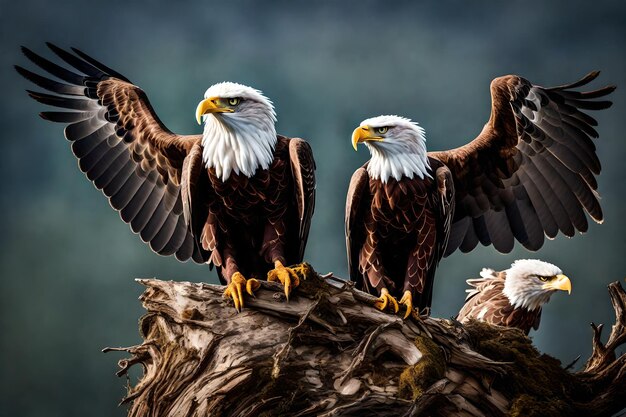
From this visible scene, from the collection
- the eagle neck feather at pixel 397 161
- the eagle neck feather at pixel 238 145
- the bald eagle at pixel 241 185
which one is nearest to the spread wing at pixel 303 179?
the bald eagle at pixel 241 185

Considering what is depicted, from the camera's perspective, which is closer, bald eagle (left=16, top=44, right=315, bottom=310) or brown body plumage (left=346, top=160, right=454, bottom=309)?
bald eagle (left=16, top=44, right=315, bottom=310)

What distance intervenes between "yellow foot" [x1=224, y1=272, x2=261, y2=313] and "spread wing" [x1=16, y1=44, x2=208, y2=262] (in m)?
1.70

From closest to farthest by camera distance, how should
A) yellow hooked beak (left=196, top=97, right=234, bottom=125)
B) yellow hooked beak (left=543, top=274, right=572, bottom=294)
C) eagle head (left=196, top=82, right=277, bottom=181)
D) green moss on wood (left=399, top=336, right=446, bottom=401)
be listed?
green moss on wood (left=399, top=336, right=446, bottom=401) < yellow hooked beak (left=196, top=97, right=234, bottom=125) < eagle head (left=196, top=82, right=277, bottom=181) < yellow hooked beak (left=543, top=274, right=572, bottom=294)

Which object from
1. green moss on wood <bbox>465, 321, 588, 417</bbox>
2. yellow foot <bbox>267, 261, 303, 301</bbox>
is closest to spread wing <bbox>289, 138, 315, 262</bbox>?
yellow foot <bbox>267, 261, 303, 301</bbox>

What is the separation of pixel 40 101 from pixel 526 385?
5.49m

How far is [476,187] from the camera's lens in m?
8.96

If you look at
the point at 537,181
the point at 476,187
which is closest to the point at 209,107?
the point at 476,187

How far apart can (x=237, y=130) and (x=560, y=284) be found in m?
4.04

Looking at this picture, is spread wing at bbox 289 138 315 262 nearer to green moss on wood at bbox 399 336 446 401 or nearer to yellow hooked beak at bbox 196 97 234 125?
yellow hooked beak at bbox 196 97 234 125

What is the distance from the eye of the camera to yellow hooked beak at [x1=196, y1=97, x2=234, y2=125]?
23.7ft

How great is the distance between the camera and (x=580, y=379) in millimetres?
7684

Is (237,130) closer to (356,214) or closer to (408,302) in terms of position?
(356,214)

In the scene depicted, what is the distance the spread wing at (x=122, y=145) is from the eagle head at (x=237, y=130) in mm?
960

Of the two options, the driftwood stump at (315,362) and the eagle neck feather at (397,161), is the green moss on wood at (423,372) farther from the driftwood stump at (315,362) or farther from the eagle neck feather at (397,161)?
the eagle neck feather at (397,161)
